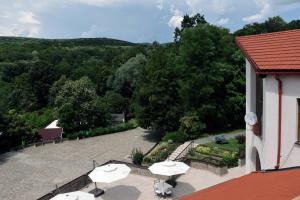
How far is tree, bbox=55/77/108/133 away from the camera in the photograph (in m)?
52.3

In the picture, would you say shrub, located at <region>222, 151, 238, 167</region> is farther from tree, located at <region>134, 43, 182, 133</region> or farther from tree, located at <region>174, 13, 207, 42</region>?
tree, located at <region>174, 13, 207, 42</region>

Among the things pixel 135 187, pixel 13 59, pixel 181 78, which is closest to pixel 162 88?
pixel 181 78

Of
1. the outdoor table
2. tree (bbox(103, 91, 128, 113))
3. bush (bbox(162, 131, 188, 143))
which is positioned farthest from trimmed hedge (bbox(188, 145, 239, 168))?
tree (bbox(103, 91, 128, 113))

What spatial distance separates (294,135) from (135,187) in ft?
44.6

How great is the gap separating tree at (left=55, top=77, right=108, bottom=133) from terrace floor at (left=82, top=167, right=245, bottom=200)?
27026 mm

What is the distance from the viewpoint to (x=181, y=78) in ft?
147

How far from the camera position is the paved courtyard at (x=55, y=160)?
32125 mm

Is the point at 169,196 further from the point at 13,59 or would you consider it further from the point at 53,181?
the point at 13,59

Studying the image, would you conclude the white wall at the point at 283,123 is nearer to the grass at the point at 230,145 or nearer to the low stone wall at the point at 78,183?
the low stone wall at the point at 78,183

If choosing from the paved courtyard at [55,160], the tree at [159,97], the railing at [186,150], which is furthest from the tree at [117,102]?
the railing at [186,150]

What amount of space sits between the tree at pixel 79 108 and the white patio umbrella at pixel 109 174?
29351 millimetres

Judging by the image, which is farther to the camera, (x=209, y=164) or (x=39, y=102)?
(x=39, y=102)

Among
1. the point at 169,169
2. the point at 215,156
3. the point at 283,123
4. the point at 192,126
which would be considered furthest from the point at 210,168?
the point at 283,123

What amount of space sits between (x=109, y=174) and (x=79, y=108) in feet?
103
